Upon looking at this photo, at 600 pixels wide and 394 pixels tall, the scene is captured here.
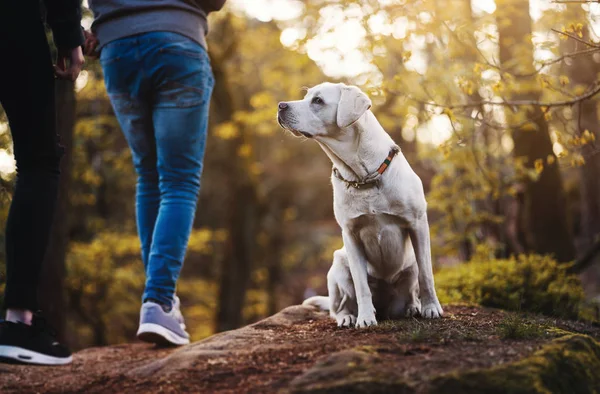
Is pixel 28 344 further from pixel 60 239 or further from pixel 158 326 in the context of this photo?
pixel 60 239

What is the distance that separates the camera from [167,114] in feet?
11.9

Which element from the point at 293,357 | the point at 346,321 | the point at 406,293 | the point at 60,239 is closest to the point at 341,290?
the point at 346,321

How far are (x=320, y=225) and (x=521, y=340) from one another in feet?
62.7

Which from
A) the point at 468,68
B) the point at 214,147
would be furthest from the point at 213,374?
the point at 214,147

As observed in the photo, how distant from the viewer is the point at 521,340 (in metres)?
2.48

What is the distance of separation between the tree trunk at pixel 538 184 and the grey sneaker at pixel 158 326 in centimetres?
446

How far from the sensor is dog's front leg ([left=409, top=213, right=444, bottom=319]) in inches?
135

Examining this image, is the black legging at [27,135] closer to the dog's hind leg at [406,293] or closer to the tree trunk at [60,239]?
the dog's hind leg at [406,293]

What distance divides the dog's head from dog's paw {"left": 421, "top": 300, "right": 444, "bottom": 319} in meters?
1.07

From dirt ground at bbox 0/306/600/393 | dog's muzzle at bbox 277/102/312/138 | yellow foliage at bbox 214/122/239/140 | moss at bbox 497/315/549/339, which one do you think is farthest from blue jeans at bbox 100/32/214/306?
yellow foliage at bbox 214/122/239/140

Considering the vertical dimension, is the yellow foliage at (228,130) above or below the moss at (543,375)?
above

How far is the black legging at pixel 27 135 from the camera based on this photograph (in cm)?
267

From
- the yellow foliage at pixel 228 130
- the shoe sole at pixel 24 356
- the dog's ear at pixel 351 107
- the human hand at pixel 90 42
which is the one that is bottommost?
the shoe sole at pixel 24 356

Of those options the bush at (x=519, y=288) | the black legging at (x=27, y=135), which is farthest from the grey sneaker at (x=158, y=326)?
the bush at (x=519, y=288)
